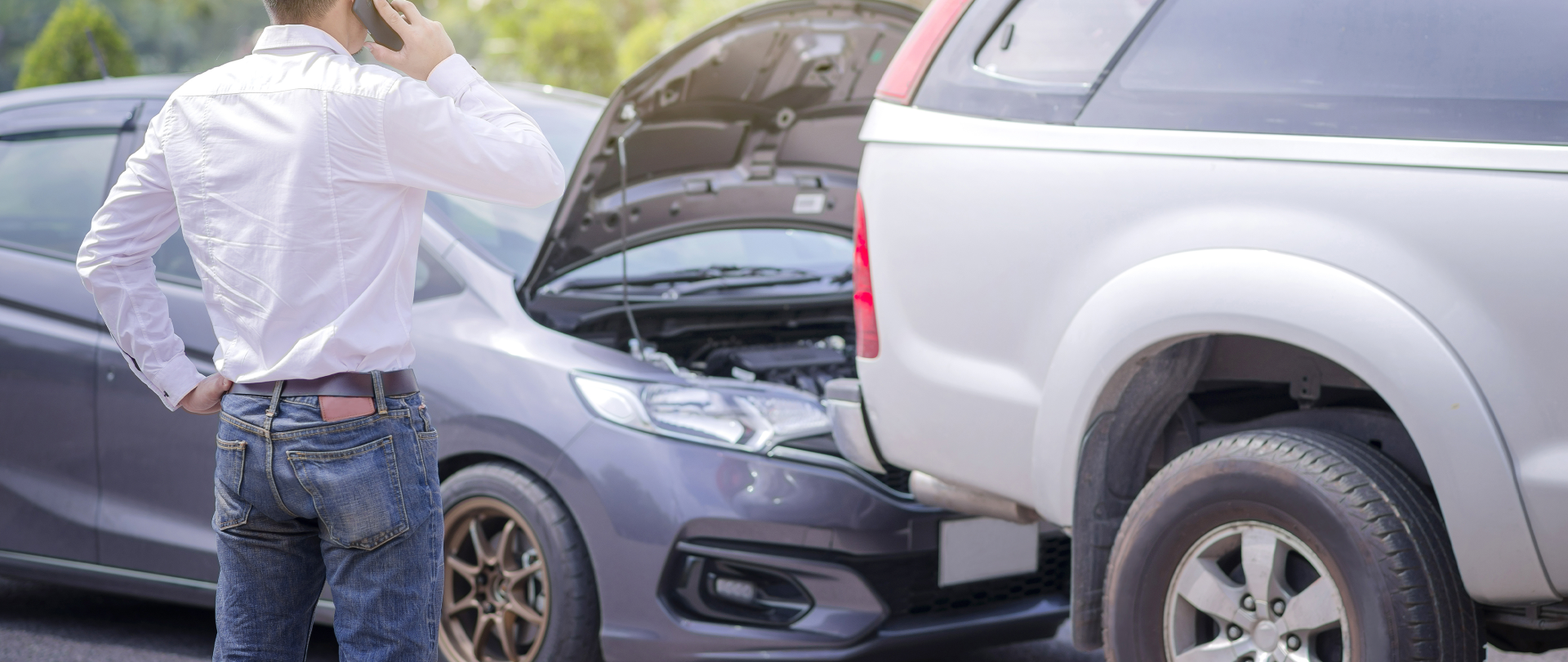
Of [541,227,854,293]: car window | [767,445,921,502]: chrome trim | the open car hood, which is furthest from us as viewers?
[541,227,854,293]: car window

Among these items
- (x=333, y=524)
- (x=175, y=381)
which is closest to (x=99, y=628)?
(x=175, y=381)

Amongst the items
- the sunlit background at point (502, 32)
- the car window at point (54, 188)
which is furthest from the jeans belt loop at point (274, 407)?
the sunlit background at point (502, 32)

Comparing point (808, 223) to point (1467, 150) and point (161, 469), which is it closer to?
point (161, 469)

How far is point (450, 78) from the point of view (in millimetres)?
2229

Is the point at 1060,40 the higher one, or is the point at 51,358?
the point at 1060,40

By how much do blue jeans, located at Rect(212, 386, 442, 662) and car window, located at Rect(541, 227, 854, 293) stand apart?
1885 mm

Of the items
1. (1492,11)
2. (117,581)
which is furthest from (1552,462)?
(117,581)

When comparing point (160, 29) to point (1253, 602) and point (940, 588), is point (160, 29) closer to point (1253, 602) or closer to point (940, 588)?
point (940, 588)

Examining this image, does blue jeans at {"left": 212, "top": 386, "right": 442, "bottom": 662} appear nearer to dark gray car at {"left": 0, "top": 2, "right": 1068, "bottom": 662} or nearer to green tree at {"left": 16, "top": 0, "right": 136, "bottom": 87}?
dark gray car at {"left": 0, "top": 2, "right": 1068, "bottom": 662}

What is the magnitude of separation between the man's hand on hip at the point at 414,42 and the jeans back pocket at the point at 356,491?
591 millimetres

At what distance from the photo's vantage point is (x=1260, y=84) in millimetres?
2426

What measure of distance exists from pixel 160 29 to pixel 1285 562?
56113 mm

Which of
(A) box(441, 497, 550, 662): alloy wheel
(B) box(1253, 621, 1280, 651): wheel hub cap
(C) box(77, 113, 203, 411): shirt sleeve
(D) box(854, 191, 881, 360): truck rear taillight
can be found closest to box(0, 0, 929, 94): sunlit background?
(A) box(441, 497, 550, 662): alloy wheel

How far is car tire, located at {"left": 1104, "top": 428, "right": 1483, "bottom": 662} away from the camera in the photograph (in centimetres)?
219
